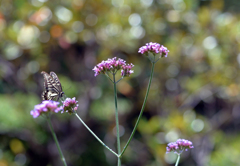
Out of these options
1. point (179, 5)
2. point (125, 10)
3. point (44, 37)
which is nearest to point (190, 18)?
point (179, 5)

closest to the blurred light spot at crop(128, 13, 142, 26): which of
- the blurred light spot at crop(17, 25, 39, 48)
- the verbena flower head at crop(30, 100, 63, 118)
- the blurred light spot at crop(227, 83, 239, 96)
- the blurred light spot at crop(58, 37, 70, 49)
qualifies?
the blurred light spot at crop(58, 37, 70, 49)

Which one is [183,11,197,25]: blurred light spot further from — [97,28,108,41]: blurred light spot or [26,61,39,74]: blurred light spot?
[26,61,39,74]: blurred light spot

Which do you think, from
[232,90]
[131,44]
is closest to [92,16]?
[131,44]

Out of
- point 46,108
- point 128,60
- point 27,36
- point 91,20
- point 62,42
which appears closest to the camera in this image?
point 46,108

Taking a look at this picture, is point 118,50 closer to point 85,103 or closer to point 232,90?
point 85,103

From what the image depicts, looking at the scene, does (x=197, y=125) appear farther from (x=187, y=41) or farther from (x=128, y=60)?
(x=128, y=60)

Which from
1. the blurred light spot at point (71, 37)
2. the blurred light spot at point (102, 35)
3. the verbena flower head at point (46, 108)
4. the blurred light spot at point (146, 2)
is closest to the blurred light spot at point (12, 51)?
the blurred light spot at point (71, 37)

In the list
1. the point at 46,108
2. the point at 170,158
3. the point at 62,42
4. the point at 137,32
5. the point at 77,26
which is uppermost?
the point at 137,32
